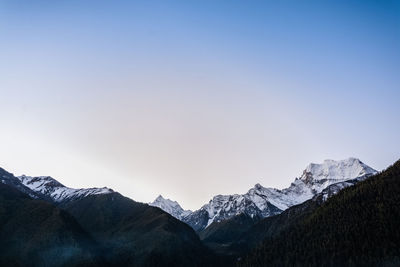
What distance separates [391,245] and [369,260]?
14967 millimetres

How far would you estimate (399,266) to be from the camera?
17675 cm

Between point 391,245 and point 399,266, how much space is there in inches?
943

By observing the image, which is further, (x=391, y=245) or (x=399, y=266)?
(x=391, y=245)

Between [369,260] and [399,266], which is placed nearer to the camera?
[399,266]

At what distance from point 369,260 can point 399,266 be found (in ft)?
67.0

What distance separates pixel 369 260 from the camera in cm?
19612

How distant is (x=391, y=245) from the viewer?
19925 cm
